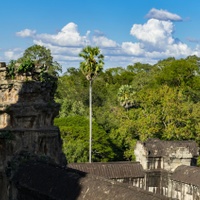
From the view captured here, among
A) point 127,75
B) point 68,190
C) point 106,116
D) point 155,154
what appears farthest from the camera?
point 127,75

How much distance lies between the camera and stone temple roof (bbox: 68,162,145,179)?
91.5 feet

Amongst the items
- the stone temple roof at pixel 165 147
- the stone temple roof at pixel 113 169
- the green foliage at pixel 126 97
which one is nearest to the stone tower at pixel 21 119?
the stone temple roof at pixel 113 169

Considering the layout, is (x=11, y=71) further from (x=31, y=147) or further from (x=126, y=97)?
(x=126, y=97)

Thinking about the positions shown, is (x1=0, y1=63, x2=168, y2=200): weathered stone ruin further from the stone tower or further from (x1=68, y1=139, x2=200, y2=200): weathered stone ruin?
(x1=68, y1=139, x2=200, y2=200): weathered stone ruin

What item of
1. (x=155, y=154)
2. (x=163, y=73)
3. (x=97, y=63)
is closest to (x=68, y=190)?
(x=155, y=154)

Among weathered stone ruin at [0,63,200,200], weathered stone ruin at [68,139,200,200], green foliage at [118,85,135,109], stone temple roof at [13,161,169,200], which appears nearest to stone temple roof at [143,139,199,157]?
weathered stone ruin at [68,139,200,200]

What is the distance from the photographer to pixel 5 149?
13031mm

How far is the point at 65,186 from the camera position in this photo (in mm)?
11492

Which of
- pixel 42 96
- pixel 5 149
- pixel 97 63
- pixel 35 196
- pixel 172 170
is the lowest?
pixel 172 170

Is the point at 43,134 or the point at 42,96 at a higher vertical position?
the point at 42,96

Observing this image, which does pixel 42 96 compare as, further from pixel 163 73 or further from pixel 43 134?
pixel 163 73

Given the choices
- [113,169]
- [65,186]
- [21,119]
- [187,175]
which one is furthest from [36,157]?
[187,175]

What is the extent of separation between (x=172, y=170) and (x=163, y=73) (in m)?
36.5

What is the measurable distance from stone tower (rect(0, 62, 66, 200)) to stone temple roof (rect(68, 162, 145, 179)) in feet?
47.2
